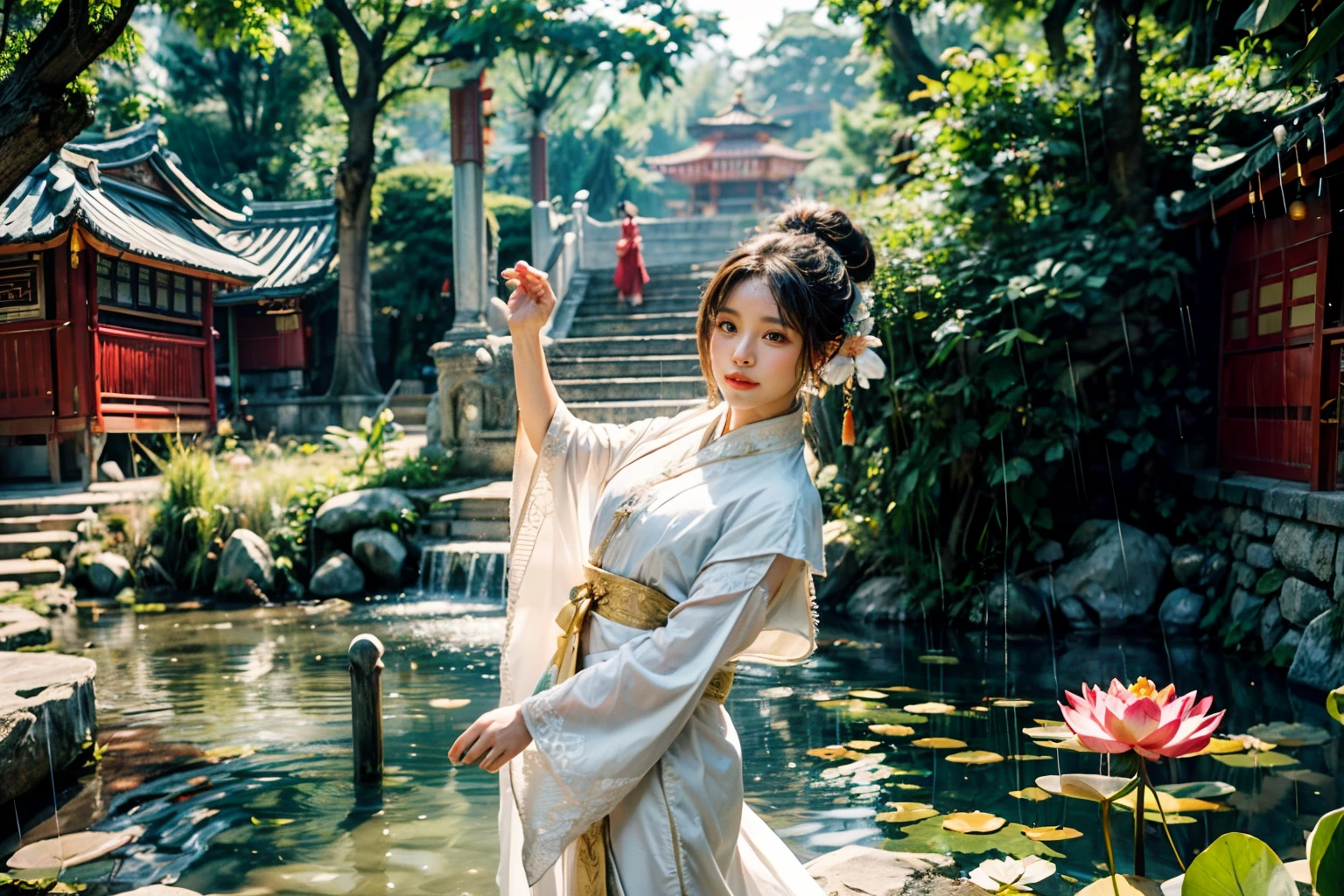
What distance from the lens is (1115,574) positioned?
22.9 ft

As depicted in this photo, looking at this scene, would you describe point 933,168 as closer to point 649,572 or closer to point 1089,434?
point 1089,434

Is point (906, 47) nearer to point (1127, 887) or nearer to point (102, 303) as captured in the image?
point (102, 303)

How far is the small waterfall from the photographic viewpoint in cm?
888

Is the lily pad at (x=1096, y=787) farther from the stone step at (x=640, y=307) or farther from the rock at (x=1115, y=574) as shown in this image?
the stone step at (x=640, y=307)

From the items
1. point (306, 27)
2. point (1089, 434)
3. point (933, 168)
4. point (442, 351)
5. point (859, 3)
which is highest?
point (306, 27)

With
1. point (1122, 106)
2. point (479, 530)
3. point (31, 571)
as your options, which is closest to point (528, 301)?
point (1122, 106)

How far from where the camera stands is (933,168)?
8.53 m

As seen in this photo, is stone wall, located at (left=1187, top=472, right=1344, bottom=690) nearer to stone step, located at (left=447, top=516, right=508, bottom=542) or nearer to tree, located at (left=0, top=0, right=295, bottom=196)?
stone step, located at (left=447, top=516, right=508, bottom=542)

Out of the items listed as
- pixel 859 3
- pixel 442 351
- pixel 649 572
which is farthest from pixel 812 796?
pixel 859 3

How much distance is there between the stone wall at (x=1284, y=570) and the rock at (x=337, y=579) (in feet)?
21.1

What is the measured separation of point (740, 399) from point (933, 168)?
23.5 feet

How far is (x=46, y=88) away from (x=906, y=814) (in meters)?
3.64

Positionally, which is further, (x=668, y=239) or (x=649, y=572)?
(x=668, y=239)

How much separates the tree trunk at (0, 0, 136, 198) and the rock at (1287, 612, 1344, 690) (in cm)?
573
